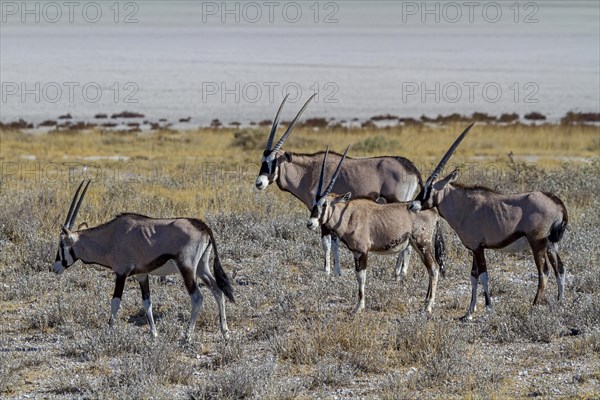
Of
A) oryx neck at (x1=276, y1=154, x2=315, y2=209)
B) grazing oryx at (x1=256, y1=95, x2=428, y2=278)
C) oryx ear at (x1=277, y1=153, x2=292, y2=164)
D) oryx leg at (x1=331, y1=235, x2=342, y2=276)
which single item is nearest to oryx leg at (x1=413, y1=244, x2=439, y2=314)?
oryx leg at (x1=331, y1=235, x2=342, y2=276)

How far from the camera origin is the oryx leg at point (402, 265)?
483 inches

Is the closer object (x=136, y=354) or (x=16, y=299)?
(x=136, y=354)

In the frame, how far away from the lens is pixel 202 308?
1039cm

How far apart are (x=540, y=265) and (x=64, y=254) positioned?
16.1 ft

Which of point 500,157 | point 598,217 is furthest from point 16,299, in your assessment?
point 500,157

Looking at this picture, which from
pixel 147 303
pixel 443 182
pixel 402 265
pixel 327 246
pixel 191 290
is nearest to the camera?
pixel 191 290

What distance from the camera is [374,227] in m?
11.1

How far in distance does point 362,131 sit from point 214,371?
29.5 m

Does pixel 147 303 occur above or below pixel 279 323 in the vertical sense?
above

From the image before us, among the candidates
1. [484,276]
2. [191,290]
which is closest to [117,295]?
[191,290]

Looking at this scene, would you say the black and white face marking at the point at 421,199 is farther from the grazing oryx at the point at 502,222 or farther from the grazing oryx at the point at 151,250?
the grazing oryx at the point at 151,250

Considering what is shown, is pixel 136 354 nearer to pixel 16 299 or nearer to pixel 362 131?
pixel 16 299

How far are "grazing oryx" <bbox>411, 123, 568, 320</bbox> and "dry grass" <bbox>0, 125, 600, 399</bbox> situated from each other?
1.54 feet

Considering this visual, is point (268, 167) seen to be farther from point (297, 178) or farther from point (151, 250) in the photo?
point (151, 250)
